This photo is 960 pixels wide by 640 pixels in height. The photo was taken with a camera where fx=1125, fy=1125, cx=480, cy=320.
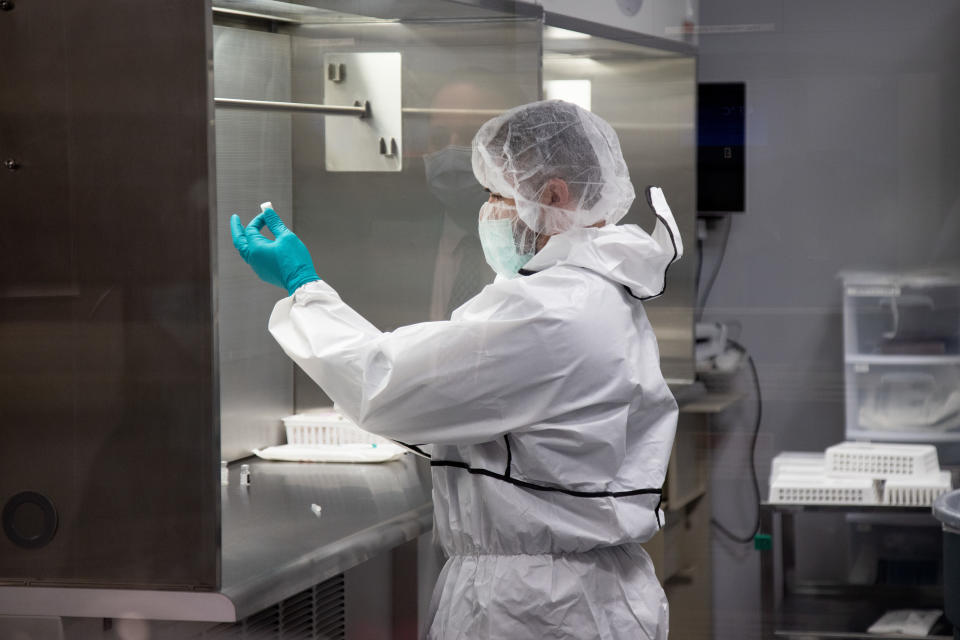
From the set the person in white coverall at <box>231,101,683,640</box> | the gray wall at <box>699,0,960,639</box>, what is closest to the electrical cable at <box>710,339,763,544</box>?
the gray wall at <box>699,0,960,639</box>

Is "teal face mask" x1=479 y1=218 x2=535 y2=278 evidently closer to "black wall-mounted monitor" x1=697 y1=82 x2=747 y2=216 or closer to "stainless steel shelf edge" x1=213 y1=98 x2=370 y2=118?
"stainless steel shelf edge" x1=213 y1=98 x2=370 y2=118

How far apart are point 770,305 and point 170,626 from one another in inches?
67.9

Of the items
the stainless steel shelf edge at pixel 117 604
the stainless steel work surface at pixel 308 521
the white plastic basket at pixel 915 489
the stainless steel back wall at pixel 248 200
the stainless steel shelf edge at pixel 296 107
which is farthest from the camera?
the white plastic basket at pixel 915 489

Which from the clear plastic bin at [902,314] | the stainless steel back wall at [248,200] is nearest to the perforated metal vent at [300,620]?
the stainless steel back wall at [248,200]

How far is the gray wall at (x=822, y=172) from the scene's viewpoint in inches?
99.8

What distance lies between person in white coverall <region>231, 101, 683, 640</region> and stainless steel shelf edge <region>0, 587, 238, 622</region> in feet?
0.90

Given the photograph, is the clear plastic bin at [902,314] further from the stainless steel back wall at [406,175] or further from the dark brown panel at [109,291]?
the dark brown panel at [109,291]

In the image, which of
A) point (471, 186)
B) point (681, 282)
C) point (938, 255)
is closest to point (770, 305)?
point (681, 282)

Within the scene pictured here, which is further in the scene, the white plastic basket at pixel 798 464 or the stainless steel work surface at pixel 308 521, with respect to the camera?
the white plastic basket at pixel 798 464

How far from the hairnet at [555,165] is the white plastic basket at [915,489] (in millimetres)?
1369

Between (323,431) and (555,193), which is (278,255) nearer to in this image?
(555,193)

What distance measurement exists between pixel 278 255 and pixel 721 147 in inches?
56.5

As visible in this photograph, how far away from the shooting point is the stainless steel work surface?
1389mm

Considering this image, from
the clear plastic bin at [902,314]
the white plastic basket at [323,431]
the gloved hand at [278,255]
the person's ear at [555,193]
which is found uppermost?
the person's ear at [555,193]
